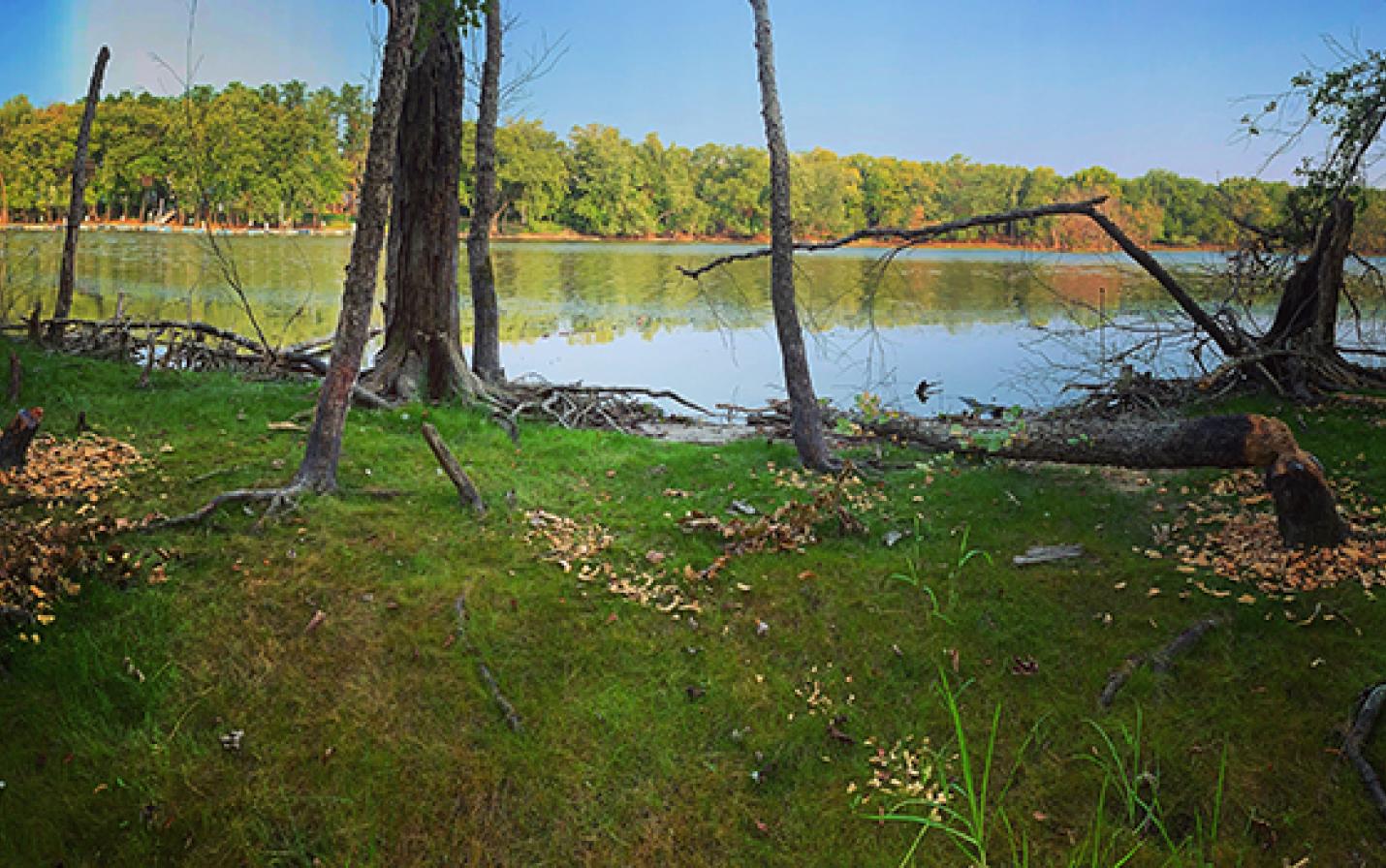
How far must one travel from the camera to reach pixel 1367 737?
357 cm

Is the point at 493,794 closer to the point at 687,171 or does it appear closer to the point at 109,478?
the point at 109,478

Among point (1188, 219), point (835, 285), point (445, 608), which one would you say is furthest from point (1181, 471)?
point (835, 285)

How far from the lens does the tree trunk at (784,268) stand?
6730 mm

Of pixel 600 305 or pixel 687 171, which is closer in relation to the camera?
pixel 600 305

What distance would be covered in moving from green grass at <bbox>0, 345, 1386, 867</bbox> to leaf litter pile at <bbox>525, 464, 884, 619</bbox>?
9cm

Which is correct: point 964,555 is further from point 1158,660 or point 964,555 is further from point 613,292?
point 613,292

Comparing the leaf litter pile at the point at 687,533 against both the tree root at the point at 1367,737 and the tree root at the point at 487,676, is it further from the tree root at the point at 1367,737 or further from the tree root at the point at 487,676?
the tree root at the point at 1367,737

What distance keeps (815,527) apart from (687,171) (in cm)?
4098

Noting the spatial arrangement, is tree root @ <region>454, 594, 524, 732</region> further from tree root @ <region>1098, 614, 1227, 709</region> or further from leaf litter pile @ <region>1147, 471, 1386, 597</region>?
leaf litter pile @ <region>1147, 471, 1386, 597</region>

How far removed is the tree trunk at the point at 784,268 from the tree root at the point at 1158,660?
129 inches

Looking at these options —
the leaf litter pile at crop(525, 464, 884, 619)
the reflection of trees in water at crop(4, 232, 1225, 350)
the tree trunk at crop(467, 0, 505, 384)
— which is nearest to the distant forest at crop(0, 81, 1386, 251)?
the reflection of trees in water at crop(4, 232, 1225, 350)

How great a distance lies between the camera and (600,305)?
2234 cm

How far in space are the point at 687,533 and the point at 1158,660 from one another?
2.82m

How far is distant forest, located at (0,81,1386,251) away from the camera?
2738 centimetres
